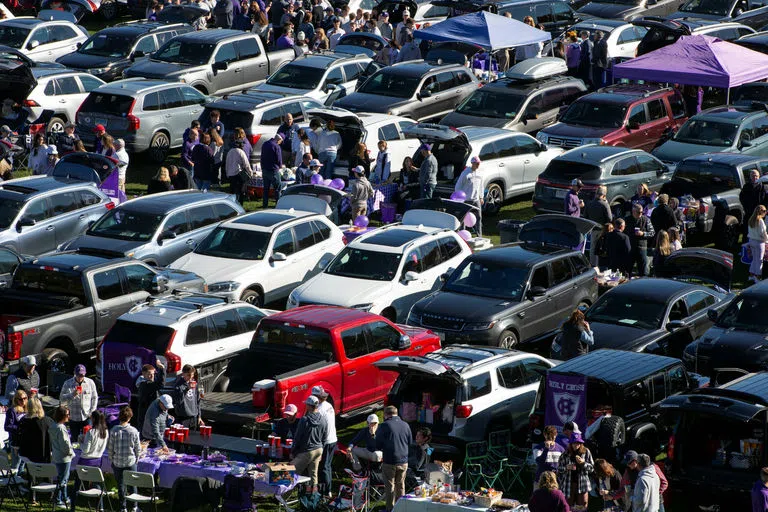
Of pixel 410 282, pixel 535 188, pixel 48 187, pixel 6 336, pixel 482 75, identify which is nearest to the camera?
pixel 6 336

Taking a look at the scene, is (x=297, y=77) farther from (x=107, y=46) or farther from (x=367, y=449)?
(x=367, y=449)

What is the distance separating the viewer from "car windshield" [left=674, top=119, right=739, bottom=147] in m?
28.7

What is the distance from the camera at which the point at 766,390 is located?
16109 mm

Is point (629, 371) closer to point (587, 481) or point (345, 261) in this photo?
point (587, 481)

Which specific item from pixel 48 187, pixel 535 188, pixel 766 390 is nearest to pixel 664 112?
pixel 535 188

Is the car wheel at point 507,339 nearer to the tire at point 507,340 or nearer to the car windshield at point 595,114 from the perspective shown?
the tire at point 507,340

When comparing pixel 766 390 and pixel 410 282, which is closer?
pixel 766 390

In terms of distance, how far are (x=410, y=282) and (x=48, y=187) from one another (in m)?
7.28

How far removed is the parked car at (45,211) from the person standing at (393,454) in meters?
10.4

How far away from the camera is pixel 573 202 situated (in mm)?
25438

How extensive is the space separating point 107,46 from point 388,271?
1744cm

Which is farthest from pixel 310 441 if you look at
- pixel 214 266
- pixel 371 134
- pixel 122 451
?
pixel 371 134

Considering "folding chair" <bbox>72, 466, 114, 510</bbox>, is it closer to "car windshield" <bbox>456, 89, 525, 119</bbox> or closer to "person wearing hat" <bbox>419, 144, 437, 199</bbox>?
"person wearing hat" <bbox>419, 144, 437, 199</bbox>

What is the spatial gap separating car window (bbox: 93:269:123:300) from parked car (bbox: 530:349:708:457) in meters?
7.20
